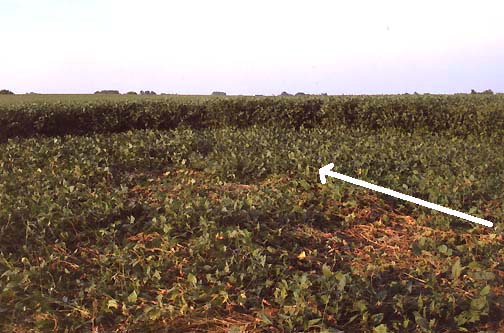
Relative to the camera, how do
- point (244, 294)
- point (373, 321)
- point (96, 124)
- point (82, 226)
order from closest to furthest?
point (373, 321) → point (244, 294) → point (82, 226) → point (96, 124)

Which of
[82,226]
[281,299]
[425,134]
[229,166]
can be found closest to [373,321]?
[281,299]

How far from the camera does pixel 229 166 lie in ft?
21.3

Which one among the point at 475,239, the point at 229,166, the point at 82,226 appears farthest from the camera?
the point at 229,166

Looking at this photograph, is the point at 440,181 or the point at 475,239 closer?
the point at 475,239

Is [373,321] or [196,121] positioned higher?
[196,121]

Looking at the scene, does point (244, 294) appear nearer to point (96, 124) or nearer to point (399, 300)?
point (399, 300)

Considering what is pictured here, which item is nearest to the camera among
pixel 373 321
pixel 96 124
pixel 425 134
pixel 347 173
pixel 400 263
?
pixel 373 321

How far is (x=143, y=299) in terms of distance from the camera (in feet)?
11.2

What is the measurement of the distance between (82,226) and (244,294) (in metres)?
2.11

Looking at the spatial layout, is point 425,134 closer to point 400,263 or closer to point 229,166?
point 229,166

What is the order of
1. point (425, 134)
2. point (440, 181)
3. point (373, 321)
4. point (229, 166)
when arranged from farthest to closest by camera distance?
point (425, 134) → point (229, 166) → point (440, 181) → point (373, 321)

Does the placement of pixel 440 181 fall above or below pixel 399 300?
above

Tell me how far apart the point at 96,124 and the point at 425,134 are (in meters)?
8.35

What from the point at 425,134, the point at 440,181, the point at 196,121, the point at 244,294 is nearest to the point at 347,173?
the point at 440,181
